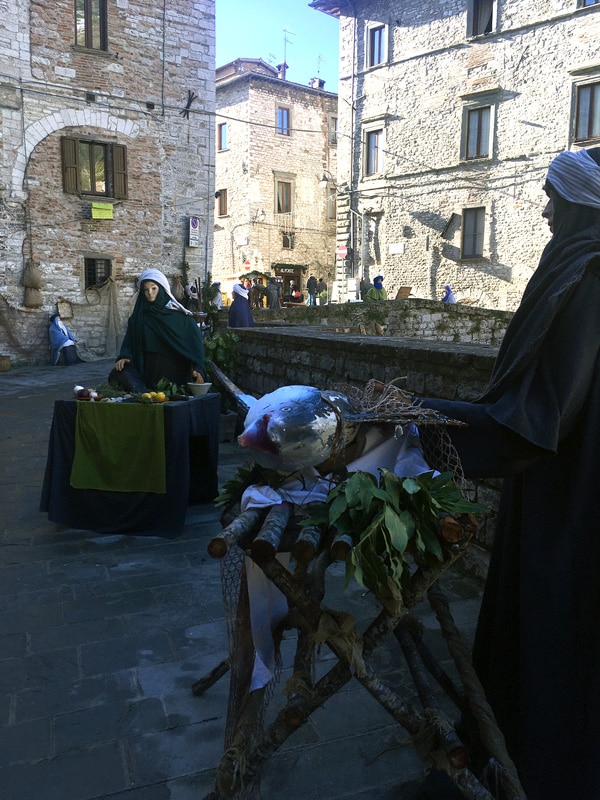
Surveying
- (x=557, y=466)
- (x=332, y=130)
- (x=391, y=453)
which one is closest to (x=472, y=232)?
(x=332, y=130)

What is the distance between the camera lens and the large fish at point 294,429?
1508 millimetres

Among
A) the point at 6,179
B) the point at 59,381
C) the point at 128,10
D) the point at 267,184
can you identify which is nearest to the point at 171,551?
the point at 59,381

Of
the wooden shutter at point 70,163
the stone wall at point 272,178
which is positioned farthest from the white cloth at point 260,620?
the stone wall at point 272,178

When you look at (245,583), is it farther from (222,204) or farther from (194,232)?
(222,204)

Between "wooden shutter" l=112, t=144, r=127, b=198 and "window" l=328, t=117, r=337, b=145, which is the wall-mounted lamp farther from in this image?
"wooden shutter" l=112, t=144, r=127, b=198

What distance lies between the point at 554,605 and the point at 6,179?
1648 cm

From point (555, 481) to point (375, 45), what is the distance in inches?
1023

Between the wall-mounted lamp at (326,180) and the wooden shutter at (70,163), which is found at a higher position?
the wall-mounted lamp at (326,180)

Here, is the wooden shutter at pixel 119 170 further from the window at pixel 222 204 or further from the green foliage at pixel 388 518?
the green foliage at pixel 388 518

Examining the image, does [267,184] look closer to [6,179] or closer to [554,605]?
[6,179]

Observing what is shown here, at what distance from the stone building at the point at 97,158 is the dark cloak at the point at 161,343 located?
11295 mm

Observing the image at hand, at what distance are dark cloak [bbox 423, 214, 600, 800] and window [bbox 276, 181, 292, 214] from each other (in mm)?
30135

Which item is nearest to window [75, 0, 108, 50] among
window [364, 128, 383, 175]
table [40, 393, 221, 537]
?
window [364, 128, 383, 175]

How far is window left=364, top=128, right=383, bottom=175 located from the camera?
79.5 feet
